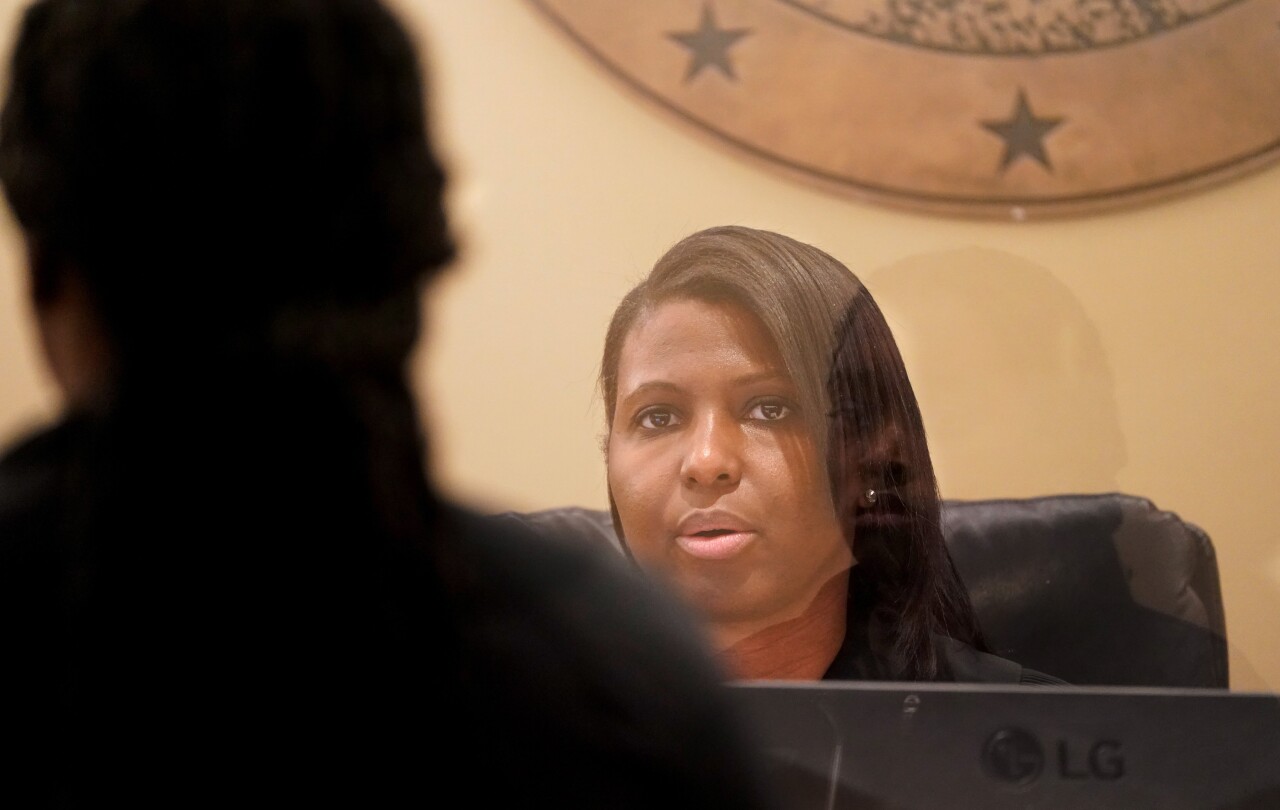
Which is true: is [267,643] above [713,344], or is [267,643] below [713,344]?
below

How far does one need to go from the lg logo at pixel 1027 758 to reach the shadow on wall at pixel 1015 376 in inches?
19.5

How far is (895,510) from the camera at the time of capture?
113cm

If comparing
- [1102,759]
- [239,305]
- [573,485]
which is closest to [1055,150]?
[573,485]

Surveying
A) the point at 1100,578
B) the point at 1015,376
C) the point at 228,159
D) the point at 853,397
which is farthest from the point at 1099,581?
the point at 228,159

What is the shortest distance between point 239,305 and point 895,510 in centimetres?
74

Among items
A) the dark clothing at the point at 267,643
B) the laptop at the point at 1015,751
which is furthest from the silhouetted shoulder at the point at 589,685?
the laptop at the point at 1015,751

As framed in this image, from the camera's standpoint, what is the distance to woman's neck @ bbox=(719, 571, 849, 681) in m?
0.97

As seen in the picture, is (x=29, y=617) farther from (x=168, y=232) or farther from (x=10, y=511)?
(x=168, y=232)

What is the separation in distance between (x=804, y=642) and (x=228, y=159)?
0.67 metres

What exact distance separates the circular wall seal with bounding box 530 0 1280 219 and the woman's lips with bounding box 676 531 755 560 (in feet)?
1.46

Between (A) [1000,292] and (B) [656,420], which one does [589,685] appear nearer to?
(B) [656,420]

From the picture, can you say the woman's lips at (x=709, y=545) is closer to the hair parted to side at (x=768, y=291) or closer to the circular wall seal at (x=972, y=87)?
the hair parted to side at (x=768, y=291)

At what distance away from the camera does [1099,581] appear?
1.29 metres

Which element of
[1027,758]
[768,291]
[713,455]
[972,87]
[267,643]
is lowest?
[1027,758]
